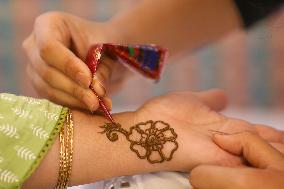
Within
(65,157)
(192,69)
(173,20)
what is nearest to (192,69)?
(192,69)

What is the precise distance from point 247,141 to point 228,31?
1.95ft

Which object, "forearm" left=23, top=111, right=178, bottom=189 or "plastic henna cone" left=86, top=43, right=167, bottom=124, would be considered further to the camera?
"plastic henna cone" left=86, top=43, right=167, bottom=124

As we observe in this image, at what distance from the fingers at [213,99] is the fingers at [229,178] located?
0.28m

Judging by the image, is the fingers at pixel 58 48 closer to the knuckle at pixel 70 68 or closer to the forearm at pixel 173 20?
the knuckle at pixel 70 68

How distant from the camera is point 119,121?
714 mm

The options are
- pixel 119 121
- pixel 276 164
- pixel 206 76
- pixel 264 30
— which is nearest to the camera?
pixel 276 164

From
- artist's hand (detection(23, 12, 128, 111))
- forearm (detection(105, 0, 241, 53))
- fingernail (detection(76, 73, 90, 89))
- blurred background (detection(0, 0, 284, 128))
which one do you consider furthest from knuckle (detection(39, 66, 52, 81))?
blurred background (detection(0, 0, 284, 128))

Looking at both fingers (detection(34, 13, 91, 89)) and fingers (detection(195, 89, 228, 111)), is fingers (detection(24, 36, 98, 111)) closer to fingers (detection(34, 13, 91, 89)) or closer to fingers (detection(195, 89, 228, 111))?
fingers (detection(34, 13, 91, 89))

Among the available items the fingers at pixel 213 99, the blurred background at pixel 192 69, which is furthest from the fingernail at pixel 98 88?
the blurred background at pixel 192 69

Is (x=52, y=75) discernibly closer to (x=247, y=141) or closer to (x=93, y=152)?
(x=93, y=152)

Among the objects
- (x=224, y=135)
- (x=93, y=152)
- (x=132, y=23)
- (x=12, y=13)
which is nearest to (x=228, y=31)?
(x=132, y=23)

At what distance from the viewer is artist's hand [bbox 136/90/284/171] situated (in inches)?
26.6

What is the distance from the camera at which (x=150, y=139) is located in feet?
2.25

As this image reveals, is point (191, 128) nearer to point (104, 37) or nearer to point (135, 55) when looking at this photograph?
point (135, 55)
